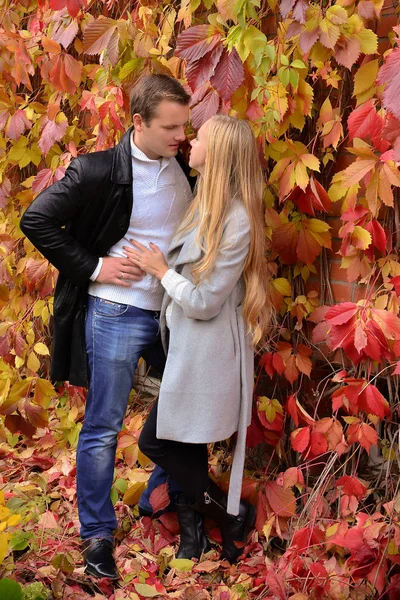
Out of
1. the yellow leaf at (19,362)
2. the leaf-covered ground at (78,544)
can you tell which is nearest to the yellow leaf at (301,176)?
the leaf-covered ground at (78,544)

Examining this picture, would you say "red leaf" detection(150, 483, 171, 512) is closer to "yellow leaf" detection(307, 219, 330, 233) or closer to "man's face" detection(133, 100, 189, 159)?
"yellow leaf" detection(307, 219, 330, 233)

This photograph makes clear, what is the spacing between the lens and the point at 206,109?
104 inches

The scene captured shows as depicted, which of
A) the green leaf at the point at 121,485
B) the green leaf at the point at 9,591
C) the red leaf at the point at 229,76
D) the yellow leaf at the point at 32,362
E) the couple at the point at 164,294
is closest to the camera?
the green leaf at the point at 9,591

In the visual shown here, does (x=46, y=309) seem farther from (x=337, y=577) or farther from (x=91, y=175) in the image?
(x=337, y=577)

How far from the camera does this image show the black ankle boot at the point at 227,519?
2885mm

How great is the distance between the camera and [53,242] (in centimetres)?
270

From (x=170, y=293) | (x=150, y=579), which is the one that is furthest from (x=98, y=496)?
(x=170, y=293)

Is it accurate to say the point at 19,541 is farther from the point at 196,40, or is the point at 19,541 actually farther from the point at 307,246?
the point at 196,40

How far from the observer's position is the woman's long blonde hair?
2.50 metres

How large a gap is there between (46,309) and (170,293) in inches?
52.4

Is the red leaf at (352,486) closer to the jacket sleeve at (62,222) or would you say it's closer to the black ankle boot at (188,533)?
the black ankle boot at (188,533)

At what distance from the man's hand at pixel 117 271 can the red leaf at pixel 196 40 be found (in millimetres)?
720

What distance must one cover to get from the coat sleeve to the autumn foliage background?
261 millimetres

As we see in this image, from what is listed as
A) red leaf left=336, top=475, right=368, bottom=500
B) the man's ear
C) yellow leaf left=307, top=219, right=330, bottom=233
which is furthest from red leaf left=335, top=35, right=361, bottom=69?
red leaf left=336, top=475, right=368, bottom=500
